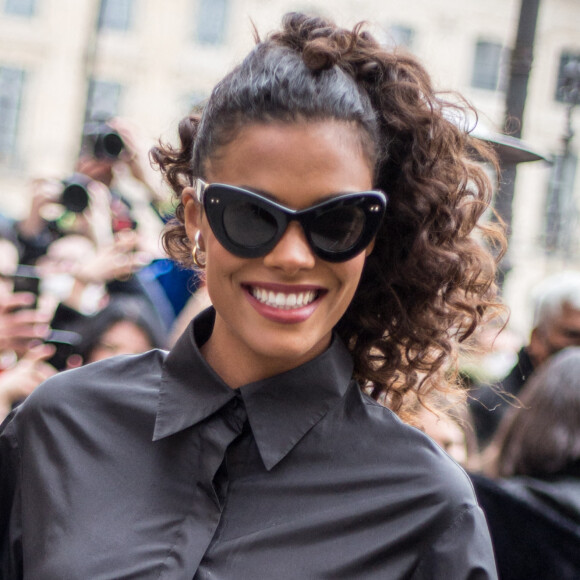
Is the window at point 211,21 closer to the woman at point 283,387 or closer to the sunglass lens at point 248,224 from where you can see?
the woman at point 283,387

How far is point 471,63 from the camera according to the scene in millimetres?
28203

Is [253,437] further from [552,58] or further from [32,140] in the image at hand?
[552,58]

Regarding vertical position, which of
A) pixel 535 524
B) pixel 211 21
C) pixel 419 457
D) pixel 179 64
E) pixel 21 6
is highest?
pixel 211 21

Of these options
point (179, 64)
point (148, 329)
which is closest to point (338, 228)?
point (148, 329)

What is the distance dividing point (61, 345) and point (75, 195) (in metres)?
0.61

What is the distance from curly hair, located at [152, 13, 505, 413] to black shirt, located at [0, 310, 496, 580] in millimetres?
169

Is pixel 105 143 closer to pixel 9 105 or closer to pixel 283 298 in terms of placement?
pixel 283 298

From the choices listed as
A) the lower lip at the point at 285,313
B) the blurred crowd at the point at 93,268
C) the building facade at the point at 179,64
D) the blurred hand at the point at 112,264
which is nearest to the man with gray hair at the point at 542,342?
the blurred crowd at the point at 93,268

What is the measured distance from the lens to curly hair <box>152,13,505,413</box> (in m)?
1.61

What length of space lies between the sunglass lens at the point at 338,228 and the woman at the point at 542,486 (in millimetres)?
1365

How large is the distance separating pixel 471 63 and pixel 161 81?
9359 mm

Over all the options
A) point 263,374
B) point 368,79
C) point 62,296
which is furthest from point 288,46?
point 62,296

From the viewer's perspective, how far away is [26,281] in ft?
11.6

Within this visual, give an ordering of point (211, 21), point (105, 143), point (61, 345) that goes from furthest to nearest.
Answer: point (211, 21) → point (105, 143) → point (61, 345)
